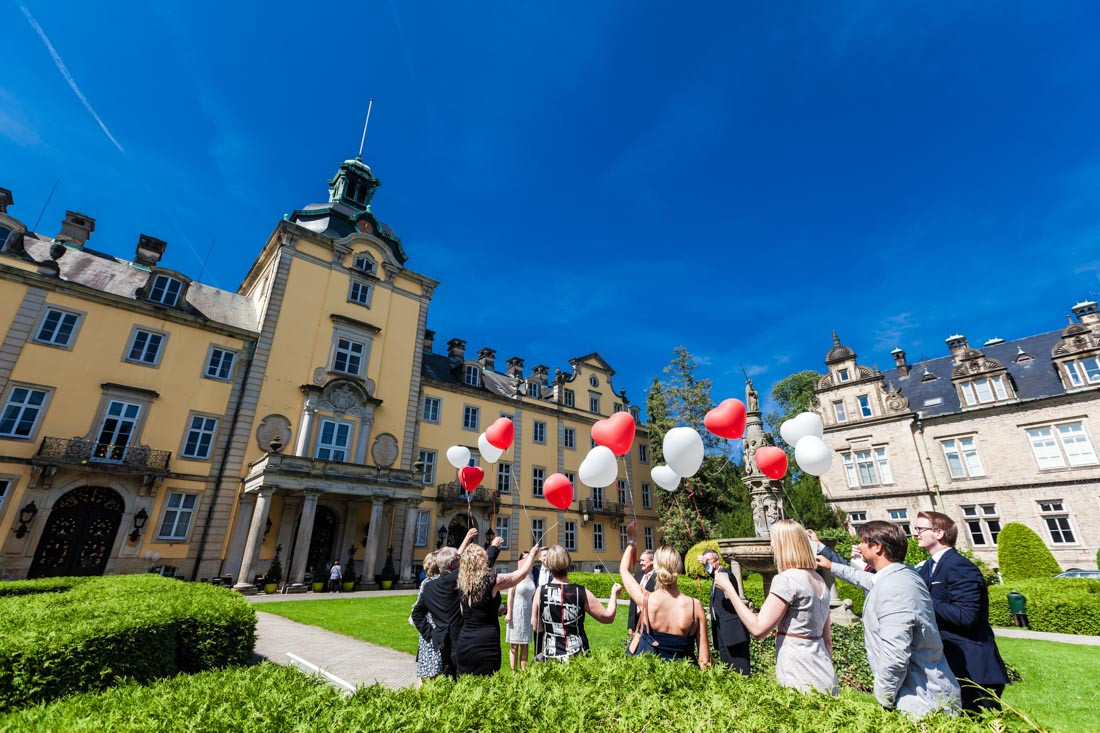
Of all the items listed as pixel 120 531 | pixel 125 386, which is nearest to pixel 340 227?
pixel 125 386

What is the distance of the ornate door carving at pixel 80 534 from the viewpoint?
1666 centimetres

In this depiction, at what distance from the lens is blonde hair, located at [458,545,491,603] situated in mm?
4746

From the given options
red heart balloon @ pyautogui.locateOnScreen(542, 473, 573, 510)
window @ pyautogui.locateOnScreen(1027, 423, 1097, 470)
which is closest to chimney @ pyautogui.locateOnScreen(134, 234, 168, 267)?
red heart balloon @ pyautogui.locateOnScreen(542, 473, 573, 510)

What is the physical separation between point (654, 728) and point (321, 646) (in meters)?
9.07

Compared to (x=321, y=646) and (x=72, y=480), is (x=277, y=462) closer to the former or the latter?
(x=72, y=480)

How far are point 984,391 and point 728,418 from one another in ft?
93.4

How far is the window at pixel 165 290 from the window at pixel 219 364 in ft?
9.12

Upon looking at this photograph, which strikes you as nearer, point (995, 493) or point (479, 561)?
point (479, 561)

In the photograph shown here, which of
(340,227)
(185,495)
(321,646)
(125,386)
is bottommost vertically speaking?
(321,646)

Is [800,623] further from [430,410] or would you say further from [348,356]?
[430,410]

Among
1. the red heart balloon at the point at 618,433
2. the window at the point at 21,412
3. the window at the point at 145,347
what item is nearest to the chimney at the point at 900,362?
the red heart balloon at the point at 618,433

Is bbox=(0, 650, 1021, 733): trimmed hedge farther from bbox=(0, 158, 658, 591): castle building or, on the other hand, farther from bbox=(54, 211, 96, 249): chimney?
bbox=(54, 211, 96, 249): chimney

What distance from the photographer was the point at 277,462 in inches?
753

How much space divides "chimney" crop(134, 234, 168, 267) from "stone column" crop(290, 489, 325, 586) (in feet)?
47.6
